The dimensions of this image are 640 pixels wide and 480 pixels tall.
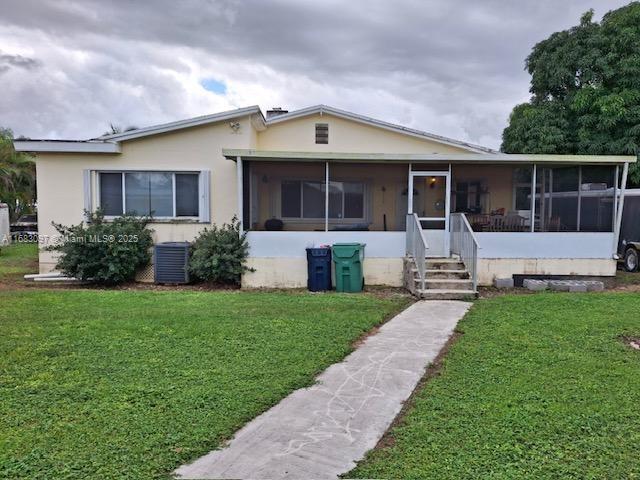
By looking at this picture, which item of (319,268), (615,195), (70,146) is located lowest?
(319,268)

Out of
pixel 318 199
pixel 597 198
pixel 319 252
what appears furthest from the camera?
pixel 318 199

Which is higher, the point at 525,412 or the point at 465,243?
the point at 465,243

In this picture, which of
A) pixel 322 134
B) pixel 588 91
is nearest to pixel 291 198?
pixel 322 134

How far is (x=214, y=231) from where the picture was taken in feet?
36.0

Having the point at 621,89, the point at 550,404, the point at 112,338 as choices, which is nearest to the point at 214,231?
the point at 112,338

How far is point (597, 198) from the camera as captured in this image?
10.9 m

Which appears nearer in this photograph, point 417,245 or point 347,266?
point 417,245

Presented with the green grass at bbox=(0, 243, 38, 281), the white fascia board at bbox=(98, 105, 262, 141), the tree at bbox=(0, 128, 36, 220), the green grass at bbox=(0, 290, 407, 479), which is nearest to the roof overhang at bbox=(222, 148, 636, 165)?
the white fascia board at bbox=(98, 105, 262, 141)

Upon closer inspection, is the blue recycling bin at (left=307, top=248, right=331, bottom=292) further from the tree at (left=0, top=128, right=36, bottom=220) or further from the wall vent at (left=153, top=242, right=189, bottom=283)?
the tree at (left=0, top=128, right=36, bottom=220)

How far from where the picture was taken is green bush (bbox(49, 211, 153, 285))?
10750 mm

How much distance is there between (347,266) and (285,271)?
148cm

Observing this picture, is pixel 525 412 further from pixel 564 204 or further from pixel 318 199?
pixel 564 204

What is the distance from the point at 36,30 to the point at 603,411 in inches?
662

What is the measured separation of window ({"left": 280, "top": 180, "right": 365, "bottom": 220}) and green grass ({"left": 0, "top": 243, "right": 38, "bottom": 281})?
7070 mm
